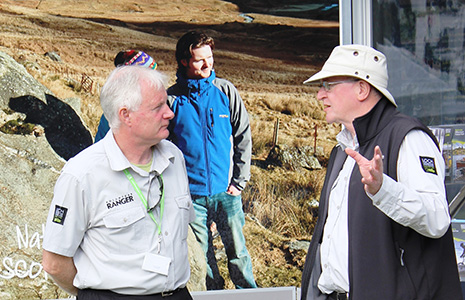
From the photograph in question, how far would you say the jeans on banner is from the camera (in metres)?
4.50

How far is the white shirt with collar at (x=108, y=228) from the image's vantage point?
219 cm

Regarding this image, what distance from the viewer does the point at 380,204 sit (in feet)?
6.45

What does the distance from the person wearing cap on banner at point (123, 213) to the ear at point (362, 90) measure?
794 millimetres

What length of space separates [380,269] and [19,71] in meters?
3.28

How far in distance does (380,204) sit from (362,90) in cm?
58

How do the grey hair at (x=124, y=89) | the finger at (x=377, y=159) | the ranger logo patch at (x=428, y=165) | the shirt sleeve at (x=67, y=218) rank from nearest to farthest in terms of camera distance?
the finger at (x=377, y=159), the ranger logo patch at (x=428, y=165), the shirt sleeve at (x=67, y=218), the grey hair at (x=124, y=89)

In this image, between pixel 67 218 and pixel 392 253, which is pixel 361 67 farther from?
pixel 67 218

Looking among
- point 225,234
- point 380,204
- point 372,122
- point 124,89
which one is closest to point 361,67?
point 372,122

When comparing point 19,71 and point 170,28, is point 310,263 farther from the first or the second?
point 19,71

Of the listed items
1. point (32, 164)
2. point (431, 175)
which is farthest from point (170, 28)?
point (431, 175)

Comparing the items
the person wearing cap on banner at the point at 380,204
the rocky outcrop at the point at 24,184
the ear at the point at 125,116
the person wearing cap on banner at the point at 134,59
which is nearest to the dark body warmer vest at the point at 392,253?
the person wearing cap on banner at the point at 380,204

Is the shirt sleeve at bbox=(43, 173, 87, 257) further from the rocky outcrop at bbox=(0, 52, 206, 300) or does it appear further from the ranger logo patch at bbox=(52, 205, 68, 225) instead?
the rocky outcrop at bbox=(0, 52, 206, 300)

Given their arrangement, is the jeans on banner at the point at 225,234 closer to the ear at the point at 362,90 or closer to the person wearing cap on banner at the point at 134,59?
the person wearing cap on banner at the point at 134,59

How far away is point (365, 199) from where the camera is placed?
2180 mm
